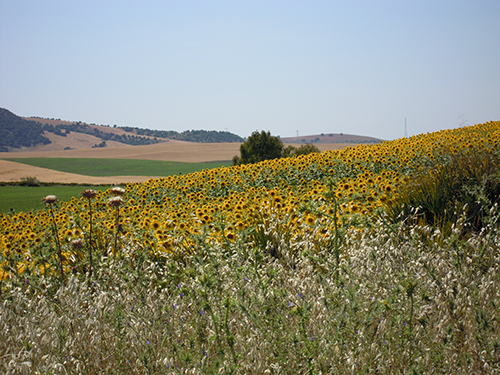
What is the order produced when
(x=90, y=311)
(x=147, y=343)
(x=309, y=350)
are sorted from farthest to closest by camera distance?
(x=90, y=311) < (x=147, y=343) < (x=309, y=350)

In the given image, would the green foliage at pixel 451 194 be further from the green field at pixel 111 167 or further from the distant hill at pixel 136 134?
the distant hill at pixel 136 134

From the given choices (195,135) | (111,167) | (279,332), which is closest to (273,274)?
(279,332)

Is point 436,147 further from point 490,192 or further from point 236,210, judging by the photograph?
point 236,210

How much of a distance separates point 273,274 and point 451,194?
4.15 m

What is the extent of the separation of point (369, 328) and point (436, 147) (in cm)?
938

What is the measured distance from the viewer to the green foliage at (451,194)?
5285 millimetres

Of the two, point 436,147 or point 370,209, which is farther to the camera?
point 436,147

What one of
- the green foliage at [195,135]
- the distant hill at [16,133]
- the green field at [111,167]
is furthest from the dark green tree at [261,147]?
the distant hill at [16,133]

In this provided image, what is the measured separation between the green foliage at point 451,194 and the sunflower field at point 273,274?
34mm

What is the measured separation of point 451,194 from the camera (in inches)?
223

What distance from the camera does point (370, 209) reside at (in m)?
5.49

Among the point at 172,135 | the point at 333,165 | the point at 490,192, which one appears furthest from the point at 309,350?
the point at 172,135

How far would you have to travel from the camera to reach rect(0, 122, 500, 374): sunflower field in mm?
2391

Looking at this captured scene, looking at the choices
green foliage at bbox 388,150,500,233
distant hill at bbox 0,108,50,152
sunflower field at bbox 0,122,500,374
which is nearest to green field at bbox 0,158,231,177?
sunflower field at bbox 0,122,500,374
